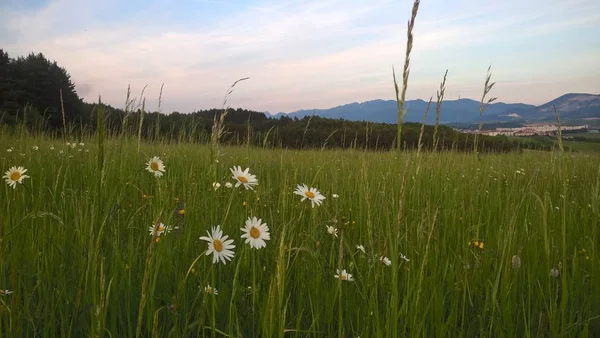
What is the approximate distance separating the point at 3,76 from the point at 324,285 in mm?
23826

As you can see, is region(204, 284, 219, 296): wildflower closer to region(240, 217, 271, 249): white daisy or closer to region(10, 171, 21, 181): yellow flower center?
region(240, 217, 271, 249): white daisy

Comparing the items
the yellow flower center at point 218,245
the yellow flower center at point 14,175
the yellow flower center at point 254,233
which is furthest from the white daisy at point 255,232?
the yellow flower center at point 14,175

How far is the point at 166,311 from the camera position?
50.6 inches

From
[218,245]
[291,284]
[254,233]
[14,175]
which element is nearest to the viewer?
[218,245]

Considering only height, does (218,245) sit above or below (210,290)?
above

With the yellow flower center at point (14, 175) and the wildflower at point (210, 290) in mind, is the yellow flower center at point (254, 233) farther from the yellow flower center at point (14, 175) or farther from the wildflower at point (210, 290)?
the yellow flower center at point (14, 175)

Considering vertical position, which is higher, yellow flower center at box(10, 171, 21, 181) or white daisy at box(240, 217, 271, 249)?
yellow flower center at box(10, 171, 21, 181)

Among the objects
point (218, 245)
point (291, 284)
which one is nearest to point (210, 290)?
point (218, 245)

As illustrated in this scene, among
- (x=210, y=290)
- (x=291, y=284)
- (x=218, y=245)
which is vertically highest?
(x=218, y=245)

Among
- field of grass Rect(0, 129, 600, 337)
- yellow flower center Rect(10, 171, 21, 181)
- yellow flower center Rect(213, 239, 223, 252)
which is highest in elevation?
yellow flower center Rect(10, 171, 21, 181)

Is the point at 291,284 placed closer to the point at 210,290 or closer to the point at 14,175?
the point at 210,290

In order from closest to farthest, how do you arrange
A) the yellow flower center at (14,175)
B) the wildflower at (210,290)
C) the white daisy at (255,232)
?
the wildflower at (210,290) < the white daisy at (255,232) < the yellow flower center at (14,175)

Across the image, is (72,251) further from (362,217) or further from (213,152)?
(362,217)

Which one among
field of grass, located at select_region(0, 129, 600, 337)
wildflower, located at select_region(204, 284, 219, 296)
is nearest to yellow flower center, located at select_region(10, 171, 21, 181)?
field of grass, located at select_region(0, 129, 600, 337)
